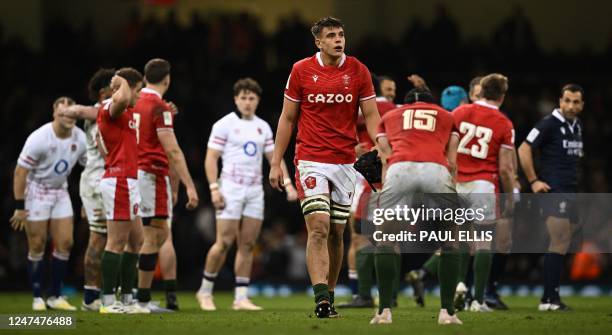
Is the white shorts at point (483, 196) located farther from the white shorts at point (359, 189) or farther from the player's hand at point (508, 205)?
the white shorts at point (359, 189)

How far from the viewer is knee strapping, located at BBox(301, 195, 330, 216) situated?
10258 mm

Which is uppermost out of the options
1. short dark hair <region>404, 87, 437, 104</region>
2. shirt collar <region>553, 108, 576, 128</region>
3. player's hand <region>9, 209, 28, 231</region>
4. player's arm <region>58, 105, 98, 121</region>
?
shirt collar <region>553, 108, 576, 128</region>

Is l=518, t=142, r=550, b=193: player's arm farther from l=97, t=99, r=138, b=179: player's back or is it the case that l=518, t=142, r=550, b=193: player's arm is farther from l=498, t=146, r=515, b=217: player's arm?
l=97, t=99, r=138, b=179: player's back

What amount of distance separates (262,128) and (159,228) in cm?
239

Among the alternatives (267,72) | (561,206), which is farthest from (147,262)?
(267,72)

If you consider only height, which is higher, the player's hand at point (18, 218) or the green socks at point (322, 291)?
the player's hand at point (18, 218)

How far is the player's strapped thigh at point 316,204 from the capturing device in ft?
33.7

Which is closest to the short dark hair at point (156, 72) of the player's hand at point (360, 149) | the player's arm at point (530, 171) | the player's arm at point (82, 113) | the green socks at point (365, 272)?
the player's arm at point (82, 113)

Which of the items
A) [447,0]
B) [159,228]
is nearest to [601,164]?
[447,0]

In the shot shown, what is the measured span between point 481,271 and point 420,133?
3.73 m

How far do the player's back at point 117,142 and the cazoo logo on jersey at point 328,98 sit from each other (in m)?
2.26

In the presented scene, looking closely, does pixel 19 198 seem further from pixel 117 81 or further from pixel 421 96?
pixel 421 96

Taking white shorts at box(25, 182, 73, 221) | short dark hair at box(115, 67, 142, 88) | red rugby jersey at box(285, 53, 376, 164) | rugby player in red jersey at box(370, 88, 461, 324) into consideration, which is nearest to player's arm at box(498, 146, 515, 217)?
red rugby jersey at box(285, 53, 376, 164)

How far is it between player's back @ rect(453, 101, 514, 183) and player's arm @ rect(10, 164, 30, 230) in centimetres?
550
